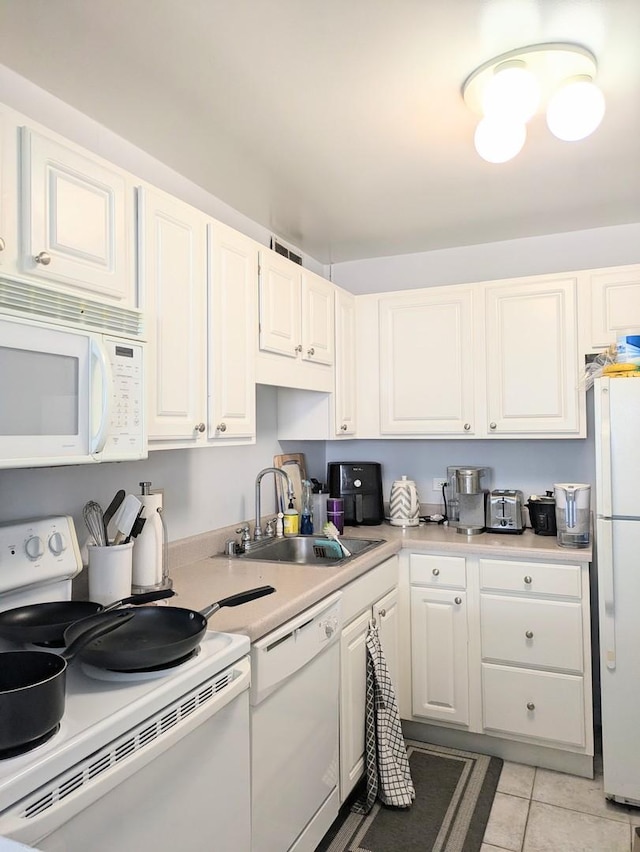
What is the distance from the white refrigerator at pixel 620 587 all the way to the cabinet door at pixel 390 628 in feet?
2.76

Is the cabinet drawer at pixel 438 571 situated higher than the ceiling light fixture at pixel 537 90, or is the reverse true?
the ceiling light fixture at pixel 537 90

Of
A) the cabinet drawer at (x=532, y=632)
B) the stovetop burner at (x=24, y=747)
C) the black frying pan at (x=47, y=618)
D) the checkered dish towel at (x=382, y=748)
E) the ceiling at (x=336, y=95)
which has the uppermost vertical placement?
the ceiling at (x=336, y=95)

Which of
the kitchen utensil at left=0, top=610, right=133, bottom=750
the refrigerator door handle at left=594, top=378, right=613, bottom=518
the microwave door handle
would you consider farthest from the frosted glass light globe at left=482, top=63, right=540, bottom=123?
the kitchen utensil at left=0, top=610, right=133, bottom=750

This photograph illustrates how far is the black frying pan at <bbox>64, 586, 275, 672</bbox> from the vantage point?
123 centimetres

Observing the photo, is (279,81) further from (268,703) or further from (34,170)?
(268,703)

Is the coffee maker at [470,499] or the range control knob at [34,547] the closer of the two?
the range control knob at [34,547]

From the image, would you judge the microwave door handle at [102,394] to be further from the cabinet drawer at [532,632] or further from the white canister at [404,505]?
the white canister at [404,505]

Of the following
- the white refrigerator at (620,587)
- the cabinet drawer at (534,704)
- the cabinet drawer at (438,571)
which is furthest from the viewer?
the cabinet drawer at (438,571)

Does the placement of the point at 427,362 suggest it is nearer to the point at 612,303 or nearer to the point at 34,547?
the point at 612,303

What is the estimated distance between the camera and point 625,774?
2273 mm

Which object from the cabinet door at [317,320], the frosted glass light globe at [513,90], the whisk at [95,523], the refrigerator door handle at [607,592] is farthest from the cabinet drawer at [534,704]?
the frosted glass light globe at [513,90]

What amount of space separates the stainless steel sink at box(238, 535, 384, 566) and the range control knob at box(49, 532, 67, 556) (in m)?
1.09

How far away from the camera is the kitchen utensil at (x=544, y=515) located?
2873 millimetres

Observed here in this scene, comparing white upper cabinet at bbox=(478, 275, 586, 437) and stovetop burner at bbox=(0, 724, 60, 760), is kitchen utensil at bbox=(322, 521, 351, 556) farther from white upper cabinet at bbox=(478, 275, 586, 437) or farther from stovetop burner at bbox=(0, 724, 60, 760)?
stovetop burner at bbox=(0, 724, 60, 760)
